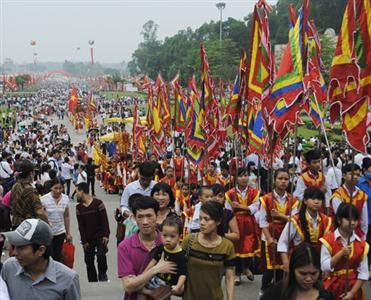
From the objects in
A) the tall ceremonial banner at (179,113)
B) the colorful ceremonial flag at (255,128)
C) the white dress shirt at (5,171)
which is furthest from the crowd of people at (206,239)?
the tall ceremonial banner at (179,113)

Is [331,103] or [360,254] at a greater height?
[331,103]

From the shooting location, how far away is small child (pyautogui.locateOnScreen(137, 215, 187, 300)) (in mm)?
3791

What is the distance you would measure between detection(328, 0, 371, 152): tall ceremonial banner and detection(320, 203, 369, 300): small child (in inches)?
23.7

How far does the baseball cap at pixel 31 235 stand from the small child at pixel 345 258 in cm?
220

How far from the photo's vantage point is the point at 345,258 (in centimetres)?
453

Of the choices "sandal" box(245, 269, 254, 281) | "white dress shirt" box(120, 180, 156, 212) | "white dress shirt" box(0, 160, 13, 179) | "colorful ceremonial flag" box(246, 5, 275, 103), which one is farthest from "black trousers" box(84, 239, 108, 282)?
"white dress shirt" box(0, 160, 13, 179)

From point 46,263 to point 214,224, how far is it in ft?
4.12

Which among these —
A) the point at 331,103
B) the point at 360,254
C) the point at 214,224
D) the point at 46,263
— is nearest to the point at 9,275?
the point at 46,263

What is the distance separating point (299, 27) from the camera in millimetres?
6043

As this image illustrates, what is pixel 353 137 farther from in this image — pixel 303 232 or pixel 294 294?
pixel 294 294

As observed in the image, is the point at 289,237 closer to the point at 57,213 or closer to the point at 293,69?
the point at 293,69

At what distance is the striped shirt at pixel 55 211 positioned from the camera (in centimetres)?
724

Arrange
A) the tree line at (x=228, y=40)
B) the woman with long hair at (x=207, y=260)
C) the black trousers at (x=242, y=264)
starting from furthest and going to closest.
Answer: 1. the tree line at (x=228, y=40)
2. the black trousers at (x=242, y=264)
3. the woman with long hair at (x=207, y=260)

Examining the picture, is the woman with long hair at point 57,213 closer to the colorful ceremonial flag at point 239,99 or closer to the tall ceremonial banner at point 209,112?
the colorful ceremonial flag at point 239,99
